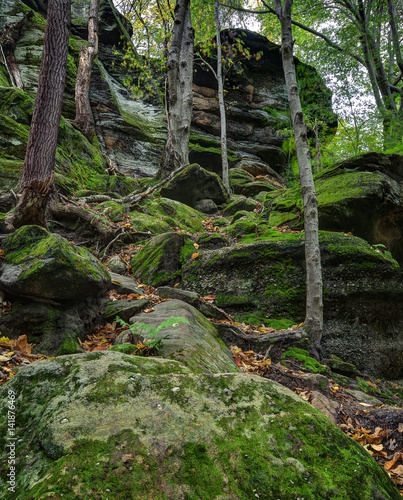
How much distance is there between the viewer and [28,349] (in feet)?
9.96

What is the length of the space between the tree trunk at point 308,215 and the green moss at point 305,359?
0.34 m

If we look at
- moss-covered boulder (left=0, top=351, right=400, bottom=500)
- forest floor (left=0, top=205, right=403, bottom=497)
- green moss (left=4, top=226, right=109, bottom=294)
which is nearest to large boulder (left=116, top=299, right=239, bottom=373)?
forest floor (left=0, top=205, right=403, bottom=497)

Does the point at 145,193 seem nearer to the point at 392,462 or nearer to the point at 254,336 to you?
the point at 254,336

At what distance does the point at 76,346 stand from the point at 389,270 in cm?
517

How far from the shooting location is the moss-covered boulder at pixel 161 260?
19.5 feet

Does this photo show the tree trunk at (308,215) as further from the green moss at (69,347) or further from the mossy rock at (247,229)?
the green moss at (69,347)

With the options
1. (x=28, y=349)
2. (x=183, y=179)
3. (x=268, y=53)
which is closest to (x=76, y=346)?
(x=28, y=349)

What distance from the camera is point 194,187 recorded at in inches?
442

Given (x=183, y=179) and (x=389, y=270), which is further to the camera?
(x=183, y=179)

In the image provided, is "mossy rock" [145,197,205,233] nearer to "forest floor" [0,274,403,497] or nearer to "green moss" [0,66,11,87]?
"forest floor" [0,274,403,497]

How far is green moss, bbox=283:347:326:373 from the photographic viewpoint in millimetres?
4098

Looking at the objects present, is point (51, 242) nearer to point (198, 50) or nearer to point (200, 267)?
point (200, 267)

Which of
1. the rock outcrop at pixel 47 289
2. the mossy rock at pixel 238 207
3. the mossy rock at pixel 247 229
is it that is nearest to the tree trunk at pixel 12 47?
the mossy rock at pixel 238 207

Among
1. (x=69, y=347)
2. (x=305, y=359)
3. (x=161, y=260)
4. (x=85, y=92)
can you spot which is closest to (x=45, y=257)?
(x=69, y=347)
